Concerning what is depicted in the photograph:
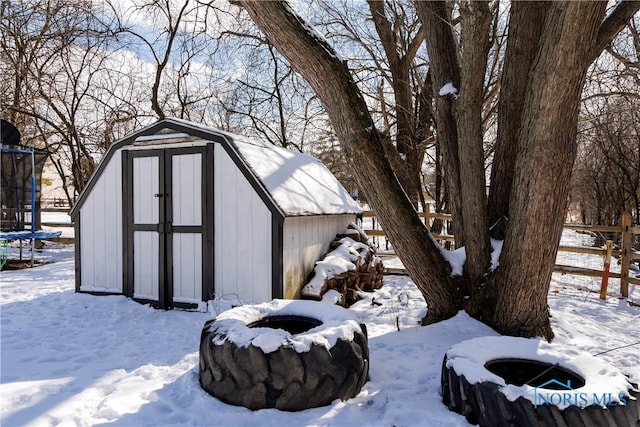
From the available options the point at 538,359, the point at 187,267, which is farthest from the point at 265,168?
the point at 538,359

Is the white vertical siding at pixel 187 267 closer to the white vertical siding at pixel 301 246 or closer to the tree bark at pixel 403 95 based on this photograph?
the white vertical siding at pixel 301 246

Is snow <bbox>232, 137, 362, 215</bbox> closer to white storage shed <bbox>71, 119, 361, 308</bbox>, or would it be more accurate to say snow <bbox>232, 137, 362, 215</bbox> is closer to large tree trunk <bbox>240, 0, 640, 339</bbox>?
white storage shed <bbox>71, 119, 361, 308</bbox>

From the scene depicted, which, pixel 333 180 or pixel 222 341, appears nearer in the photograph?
pixel 222 341

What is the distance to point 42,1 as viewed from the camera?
1191cm

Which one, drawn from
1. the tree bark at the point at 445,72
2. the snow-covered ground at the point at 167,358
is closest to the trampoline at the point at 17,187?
the snow-covered ground at the point at 167,358

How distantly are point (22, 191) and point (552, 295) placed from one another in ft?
39.3

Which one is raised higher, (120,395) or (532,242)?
(532,242)

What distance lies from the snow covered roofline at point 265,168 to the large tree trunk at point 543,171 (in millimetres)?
2827

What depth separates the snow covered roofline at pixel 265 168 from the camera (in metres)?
5.44

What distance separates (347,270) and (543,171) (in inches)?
139

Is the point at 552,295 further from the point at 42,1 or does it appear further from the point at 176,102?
the point at 42,1

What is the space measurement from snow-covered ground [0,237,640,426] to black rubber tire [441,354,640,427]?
0.43 ft

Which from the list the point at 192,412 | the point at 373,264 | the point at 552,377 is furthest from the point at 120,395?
the point at 373,264

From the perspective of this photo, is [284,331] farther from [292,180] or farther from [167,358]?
[292,180]
